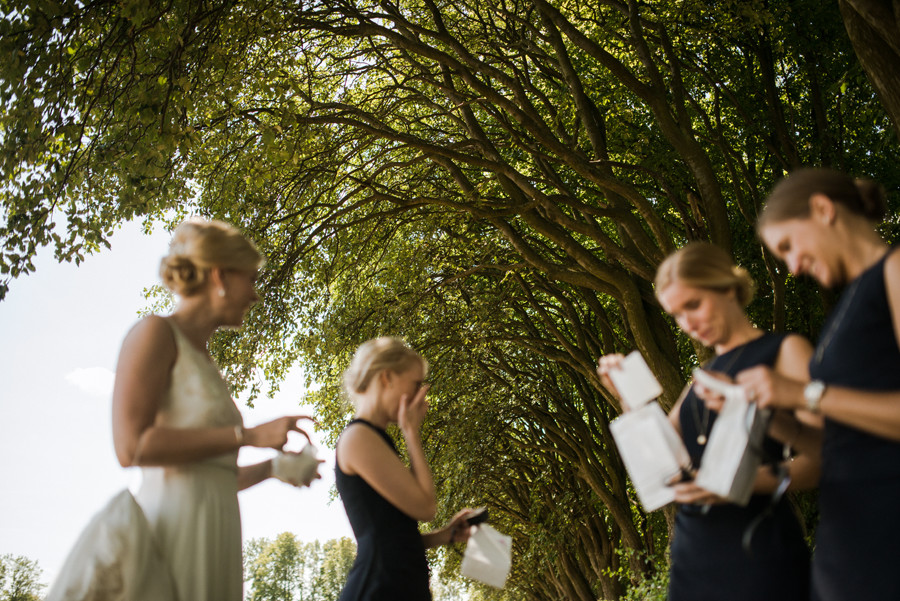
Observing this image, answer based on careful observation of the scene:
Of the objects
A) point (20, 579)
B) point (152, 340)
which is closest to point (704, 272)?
point (152, 340)

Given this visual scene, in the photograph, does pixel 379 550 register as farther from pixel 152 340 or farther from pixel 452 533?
pixel 152 340

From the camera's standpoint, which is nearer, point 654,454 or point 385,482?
point 654,454

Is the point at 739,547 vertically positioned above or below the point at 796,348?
below

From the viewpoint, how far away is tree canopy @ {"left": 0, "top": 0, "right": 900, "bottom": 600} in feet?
22.8

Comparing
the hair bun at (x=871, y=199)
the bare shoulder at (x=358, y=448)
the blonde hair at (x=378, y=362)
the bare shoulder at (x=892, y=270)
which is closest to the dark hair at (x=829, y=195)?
the hair bun at (x=871, y=199)

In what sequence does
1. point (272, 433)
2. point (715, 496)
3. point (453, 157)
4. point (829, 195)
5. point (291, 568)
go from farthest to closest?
point (291, 568), point (453, 157), point (272, 433), point (715, 496), point (829, 195)

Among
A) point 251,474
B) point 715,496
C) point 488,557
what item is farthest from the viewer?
point 488,557

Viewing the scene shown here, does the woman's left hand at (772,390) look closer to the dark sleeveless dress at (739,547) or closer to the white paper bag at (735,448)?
the white paper bag at (735,448)

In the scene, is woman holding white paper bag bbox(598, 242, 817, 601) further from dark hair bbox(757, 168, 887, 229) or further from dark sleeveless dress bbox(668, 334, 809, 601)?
dark hair bbox(757, 168, 887, 229)

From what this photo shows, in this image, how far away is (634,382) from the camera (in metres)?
2.92

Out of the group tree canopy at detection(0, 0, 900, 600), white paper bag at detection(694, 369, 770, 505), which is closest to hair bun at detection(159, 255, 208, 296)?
white paper bag at detection(694, 369, 770, 505)

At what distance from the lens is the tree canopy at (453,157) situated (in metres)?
6.95

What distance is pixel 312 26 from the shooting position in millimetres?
9523

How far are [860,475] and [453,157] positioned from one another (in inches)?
312
